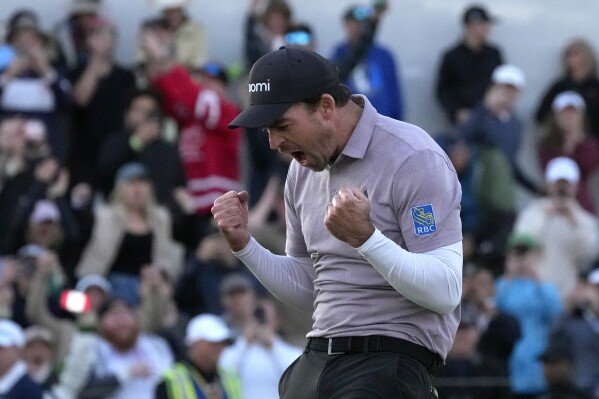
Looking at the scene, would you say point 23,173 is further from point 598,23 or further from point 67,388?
point 598,23

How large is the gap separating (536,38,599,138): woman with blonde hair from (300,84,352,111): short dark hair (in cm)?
807

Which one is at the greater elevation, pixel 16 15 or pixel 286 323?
pixel 16 15

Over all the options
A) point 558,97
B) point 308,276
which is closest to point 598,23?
point 558,97

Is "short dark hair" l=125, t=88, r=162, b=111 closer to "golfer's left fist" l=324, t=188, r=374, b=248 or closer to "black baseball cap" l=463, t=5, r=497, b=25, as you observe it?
"black baseball cap" l=463, t=5, r=497, b=25

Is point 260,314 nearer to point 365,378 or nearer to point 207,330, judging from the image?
point 207,330

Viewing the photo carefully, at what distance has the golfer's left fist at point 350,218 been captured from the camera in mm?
4430

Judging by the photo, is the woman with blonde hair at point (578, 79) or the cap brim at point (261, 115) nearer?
the cap brim at point (261, 115)

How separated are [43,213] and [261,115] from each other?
17.4ft

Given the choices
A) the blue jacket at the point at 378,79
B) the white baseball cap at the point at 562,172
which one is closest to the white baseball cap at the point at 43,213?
the blue jacket at the point at 378,79

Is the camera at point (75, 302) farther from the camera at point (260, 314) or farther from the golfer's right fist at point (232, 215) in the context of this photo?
the golfer's right fist at point (232, 215)

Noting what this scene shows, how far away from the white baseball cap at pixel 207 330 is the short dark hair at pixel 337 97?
14.2 ft

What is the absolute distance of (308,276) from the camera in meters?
5.16

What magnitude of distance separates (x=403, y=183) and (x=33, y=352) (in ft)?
16.0

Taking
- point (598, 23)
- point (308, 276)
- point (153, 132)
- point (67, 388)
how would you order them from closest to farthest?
point (308, 276)
point (67, 388)
point (153, 132)
point (598, 23)
